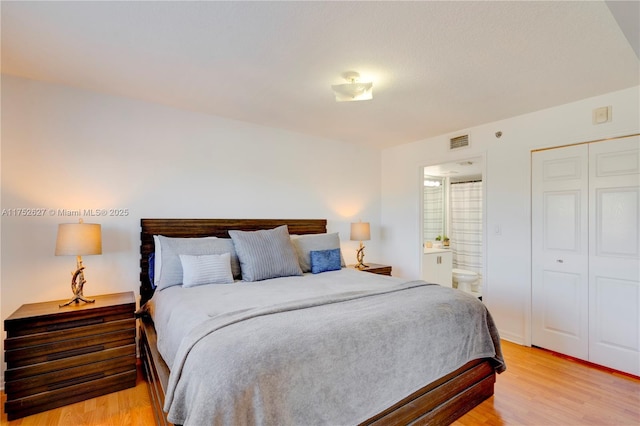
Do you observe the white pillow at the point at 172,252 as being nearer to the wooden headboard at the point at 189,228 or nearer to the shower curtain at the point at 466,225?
the wooden headboard at the point at 189,228

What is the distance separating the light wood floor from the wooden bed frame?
0.41ft

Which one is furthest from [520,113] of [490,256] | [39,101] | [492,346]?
[39,101]

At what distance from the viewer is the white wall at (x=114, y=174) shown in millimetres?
2379

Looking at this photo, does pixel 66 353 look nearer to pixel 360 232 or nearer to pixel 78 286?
pixel 78 286

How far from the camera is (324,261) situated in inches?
123

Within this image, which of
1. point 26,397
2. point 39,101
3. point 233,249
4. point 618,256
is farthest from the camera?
point 233,249

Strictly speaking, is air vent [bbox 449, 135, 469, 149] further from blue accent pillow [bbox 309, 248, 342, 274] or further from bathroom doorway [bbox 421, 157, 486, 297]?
blue accent pillow [bbox 309, 248, 342, 274]

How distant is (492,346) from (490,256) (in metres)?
1.56

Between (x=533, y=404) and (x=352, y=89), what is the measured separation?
99.1 inches

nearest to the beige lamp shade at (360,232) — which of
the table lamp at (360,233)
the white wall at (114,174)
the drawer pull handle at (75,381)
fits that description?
the table lamp at (360,233)

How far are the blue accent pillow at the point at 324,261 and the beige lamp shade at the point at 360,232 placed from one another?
844 mm

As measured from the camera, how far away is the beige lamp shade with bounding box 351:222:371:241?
4.04 m

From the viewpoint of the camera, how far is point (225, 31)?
1.81 m

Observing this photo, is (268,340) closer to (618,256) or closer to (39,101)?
(39,101)
